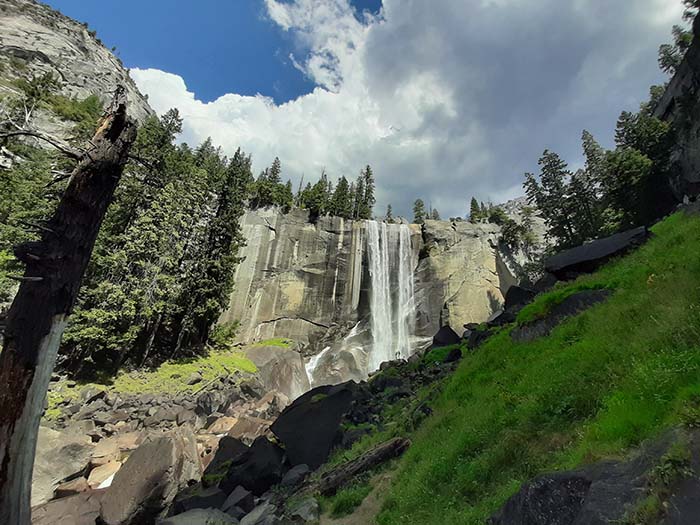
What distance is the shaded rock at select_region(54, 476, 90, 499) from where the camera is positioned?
12727 mm

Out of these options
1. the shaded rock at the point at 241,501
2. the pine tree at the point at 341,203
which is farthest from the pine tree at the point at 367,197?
the shaded rock at the point at 241,501

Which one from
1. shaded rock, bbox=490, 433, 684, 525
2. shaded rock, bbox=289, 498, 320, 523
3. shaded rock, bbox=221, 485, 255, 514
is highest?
shaded rock, bbox=490, 433, 684, 525

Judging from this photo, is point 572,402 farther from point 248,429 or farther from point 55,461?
point 55,461

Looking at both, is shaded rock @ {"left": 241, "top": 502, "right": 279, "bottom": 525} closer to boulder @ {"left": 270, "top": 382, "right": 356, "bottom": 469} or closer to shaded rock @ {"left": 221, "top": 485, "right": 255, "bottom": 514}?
shaded rock @ {"left": 221, "top": 485, "right": 255, "bottom": 514}

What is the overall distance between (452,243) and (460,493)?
45.5 meters

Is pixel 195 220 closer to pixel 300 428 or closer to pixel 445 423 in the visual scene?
pixel 300 428

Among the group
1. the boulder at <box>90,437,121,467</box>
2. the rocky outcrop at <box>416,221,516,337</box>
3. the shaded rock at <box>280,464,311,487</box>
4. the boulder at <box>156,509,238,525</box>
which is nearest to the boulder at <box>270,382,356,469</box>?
the shaded rock at <box>280,464,311,487</box>

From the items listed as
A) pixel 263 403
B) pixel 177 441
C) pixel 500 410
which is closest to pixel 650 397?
pixel 500 410

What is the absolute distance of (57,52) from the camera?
78500 mm

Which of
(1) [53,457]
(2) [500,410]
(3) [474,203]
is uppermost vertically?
(3) [474,203]

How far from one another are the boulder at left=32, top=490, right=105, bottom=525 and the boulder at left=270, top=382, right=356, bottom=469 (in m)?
6.25

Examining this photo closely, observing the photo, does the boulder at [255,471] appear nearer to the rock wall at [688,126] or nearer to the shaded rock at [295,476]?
the shaded rock at [295,476]

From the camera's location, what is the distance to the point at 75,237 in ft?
14.4

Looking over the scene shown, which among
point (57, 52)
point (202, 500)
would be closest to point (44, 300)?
point (202, 500)
